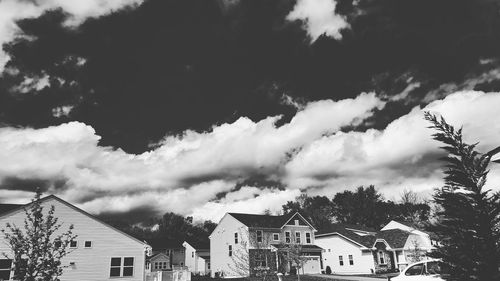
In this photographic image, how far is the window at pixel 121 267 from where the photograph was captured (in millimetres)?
28234

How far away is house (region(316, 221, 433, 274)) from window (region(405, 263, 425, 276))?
3256 cm

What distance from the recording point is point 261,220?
51.3 m

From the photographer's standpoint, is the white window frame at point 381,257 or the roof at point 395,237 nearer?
the white window frame at point 381,257

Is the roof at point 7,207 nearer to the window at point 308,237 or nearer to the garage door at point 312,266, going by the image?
the garage door at point 312,266

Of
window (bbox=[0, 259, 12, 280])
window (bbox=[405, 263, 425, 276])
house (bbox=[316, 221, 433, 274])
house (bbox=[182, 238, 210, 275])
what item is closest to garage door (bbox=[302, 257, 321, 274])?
house (bbox=[316, 221, 433, 274])

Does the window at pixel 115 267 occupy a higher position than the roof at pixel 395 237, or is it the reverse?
the roof at pixel 395 237

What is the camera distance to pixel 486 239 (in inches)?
243

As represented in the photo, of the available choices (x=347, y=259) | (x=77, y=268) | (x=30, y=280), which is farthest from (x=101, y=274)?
(x=347, y=259)

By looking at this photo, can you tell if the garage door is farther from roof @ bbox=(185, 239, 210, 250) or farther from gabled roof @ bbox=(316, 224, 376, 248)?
roof @ bbox=(185, 239, 210, 250)

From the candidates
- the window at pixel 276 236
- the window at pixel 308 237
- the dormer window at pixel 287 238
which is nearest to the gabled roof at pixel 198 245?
the window at pixel 276 236

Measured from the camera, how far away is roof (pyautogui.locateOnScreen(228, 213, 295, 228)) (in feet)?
162

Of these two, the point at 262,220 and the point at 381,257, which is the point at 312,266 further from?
the point at 381,257

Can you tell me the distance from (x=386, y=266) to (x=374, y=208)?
46249 millimetres

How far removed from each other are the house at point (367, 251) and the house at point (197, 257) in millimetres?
21039
